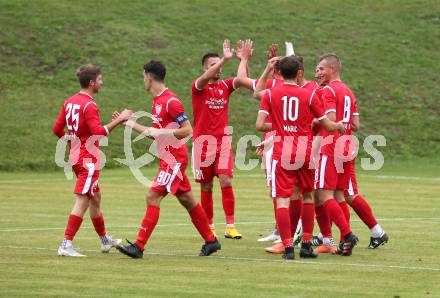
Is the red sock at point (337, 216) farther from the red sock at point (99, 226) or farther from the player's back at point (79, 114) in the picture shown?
the player's back at point (79, 114)

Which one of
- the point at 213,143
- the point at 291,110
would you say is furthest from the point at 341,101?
the point at 213,143

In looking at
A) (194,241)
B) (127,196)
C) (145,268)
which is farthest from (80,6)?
(145,268)

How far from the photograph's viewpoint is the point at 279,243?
1499 cm

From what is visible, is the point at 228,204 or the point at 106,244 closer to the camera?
the point at 106,244

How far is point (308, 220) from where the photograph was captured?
14.6 meters

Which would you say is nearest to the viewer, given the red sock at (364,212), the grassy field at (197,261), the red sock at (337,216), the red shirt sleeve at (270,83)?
the grassy field at (197,261)

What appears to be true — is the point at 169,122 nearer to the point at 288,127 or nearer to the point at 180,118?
the point at 180,118

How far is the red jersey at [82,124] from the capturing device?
1417 centimetres

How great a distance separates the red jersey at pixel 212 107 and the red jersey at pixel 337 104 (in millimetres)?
2558

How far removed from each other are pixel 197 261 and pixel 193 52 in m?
29.6

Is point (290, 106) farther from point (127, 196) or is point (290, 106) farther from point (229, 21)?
point (229, 21)

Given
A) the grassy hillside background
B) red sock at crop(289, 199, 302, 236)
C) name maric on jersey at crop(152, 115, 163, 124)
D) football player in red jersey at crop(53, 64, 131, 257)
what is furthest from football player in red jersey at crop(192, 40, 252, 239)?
the grassy hillside background

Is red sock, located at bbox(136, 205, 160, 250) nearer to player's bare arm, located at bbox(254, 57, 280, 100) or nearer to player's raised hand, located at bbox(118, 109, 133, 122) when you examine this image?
player's raised hand, located at bbox(118, 109, 133, 122)

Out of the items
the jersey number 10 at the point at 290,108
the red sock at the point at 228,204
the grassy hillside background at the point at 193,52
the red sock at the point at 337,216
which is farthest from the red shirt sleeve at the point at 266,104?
the grassy hillside background at the point at 193,52
